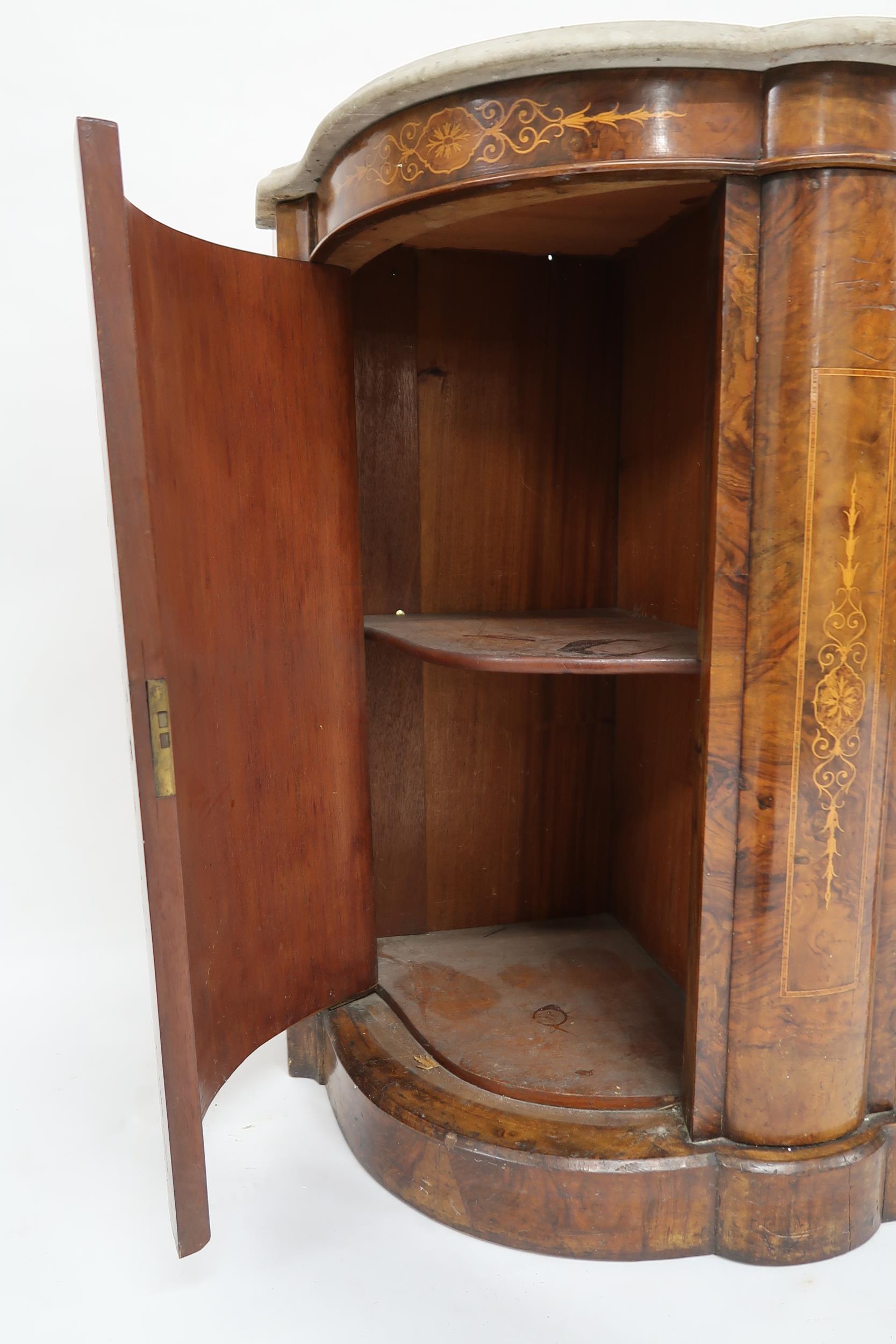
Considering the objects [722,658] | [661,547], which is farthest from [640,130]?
[661,547]

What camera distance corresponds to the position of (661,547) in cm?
194

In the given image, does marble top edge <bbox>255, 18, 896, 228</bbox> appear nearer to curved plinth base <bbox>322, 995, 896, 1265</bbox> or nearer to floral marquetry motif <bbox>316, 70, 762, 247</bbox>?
floral marquetry motif <bbox>316, 70, 762, 247</bbox>

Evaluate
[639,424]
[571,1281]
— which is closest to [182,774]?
[571,1281]

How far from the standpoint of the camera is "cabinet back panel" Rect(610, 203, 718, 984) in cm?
179

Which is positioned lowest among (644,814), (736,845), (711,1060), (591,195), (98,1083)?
(98,1083)

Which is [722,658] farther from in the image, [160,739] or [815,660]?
[160,739]

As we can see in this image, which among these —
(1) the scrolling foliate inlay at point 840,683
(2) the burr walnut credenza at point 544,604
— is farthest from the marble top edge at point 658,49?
(1) the scrolling foliate inlay at point 840,683

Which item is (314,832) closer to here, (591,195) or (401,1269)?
(401,1269)

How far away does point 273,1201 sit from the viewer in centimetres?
166

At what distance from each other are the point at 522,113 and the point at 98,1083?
176 centimetres

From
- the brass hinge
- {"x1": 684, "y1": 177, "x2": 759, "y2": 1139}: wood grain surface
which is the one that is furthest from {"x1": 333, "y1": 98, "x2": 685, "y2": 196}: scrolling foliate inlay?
the brass hinge

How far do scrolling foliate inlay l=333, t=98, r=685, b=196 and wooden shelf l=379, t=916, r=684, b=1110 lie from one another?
129 centimetres

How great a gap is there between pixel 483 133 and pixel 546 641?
0.70 metres

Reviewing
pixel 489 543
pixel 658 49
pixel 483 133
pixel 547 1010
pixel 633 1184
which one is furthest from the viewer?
pixel 489 543
